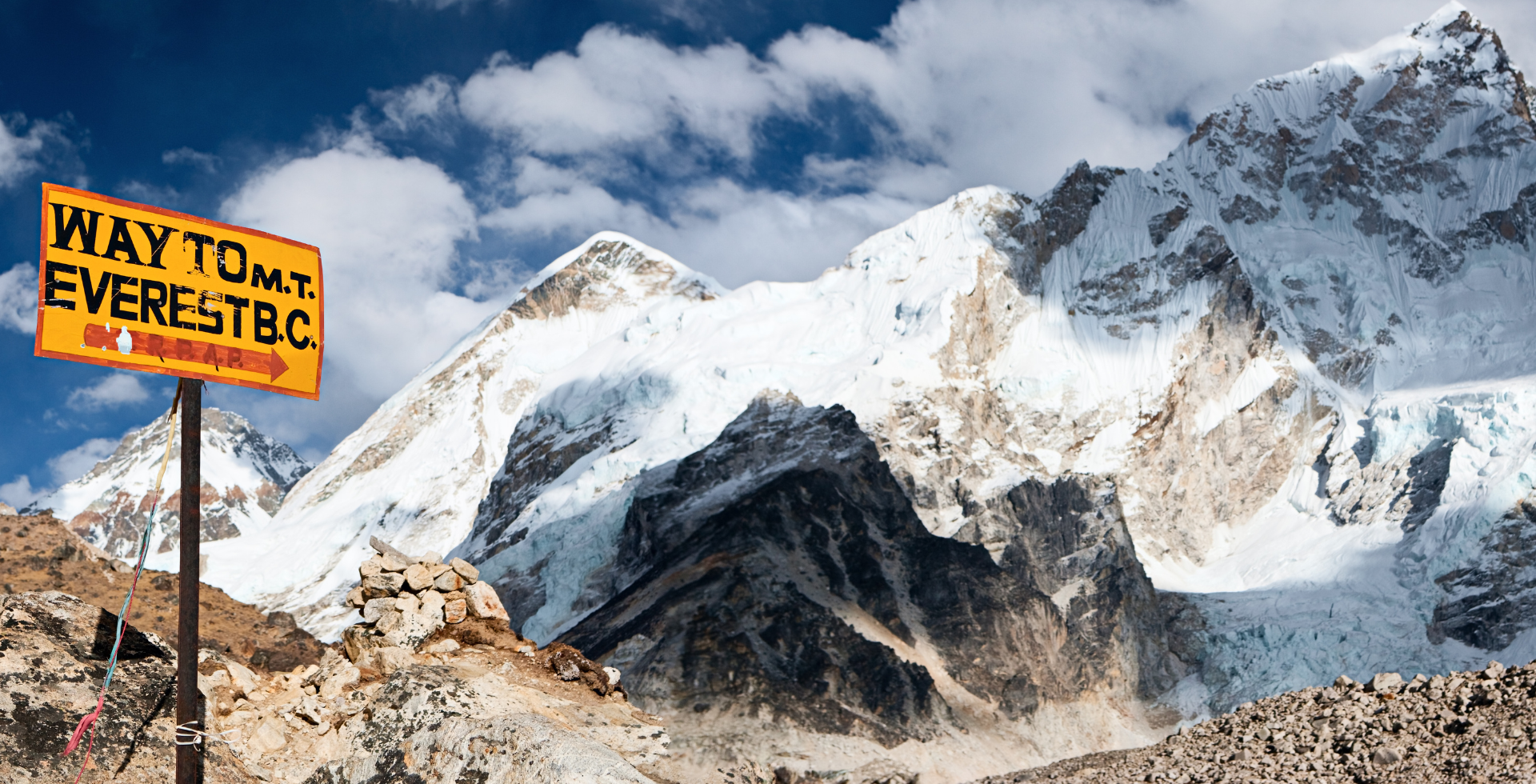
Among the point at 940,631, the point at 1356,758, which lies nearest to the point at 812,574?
the point at 940,631

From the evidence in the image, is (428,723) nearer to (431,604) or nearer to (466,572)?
(431,604)

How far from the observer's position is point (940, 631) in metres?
162

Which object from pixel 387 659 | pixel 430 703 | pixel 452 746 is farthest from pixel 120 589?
pixel 452 746

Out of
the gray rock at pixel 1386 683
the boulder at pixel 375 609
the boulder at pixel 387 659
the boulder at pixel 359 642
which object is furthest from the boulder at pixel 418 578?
the gray rock at pixel 1386 683

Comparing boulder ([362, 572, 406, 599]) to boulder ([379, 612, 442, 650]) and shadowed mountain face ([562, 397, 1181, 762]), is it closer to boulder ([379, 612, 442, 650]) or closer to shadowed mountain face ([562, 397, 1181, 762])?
boulder ([379, 612, 442, 650])

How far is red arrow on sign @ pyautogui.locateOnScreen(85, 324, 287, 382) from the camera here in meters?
14.4

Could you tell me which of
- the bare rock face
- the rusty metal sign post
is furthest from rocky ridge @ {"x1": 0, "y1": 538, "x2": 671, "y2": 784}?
the rusty metal sign post

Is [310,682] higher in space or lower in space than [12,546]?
lower

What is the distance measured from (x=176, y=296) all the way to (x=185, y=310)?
167 mm

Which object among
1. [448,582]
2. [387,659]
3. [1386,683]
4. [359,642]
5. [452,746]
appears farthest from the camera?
[1386,683]

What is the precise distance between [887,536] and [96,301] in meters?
163

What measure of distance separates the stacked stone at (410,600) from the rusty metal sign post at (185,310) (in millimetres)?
3931

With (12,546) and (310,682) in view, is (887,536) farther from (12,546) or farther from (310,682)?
(310,682)

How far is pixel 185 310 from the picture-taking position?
49.3 ft
